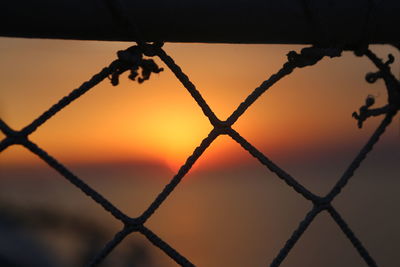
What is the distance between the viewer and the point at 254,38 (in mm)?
540

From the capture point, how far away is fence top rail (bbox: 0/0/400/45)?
0.46 meters

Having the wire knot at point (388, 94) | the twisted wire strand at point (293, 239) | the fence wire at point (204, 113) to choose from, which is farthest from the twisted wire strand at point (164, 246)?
the wire knot at point (388, 94)

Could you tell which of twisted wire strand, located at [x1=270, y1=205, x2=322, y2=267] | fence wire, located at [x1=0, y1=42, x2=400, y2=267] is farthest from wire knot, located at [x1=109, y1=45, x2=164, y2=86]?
twisted wire strand, located at [x1=270, y1=205, x2=322, y2=267]

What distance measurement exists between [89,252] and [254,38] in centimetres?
444

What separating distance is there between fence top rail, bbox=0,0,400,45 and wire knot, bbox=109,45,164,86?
0.05 feet

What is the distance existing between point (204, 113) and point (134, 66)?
102 mm

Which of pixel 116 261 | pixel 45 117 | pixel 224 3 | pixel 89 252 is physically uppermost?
pixel 116 261

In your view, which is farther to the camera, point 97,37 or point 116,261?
point 116,261

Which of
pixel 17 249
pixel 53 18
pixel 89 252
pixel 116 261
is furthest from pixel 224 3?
pixel 17 249

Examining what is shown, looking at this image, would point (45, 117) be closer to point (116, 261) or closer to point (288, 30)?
point (288, 30)

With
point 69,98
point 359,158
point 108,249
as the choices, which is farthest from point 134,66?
point 359,158

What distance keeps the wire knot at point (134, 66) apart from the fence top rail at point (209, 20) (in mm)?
15

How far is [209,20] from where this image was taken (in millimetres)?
508

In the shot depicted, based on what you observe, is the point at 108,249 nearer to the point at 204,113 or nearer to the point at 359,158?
the point at 204,113
